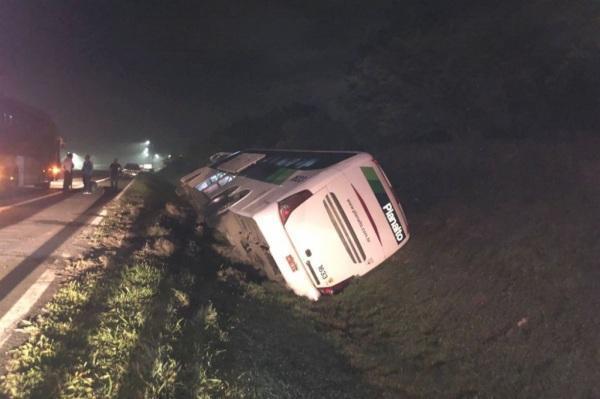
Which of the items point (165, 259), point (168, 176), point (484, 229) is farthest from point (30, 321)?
point (168, 176)

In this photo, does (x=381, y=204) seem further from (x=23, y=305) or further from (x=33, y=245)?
(x=33, y=245)

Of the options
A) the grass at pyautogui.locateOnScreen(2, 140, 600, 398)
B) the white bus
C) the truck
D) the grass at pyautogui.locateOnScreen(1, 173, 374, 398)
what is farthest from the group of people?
the white bus

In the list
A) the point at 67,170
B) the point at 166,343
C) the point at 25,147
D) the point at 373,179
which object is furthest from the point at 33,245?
the point at 25,147

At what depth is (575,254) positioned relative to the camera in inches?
264

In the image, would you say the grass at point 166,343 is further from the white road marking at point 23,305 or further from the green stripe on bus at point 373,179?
the green stripe on bus at point 373,179

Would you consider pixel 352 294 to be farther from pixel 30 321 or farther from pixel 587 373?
pixel 30 321

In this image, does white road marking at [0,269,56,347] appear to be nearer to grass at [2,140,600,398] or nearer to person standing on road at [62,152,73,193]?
grass at [2,140,600,398]

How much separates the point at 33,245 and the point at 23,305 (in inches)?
137

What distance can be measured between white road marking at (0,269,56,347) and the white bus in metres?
2.89

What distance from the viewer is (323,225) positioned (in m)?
7.71

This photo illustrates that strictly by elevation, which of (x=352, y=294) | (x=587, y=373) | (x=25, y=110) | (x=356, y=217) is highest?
(x=25, y=110)

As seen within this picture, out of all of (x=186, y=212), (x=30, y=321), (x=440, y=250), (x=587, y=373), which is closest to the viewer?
(x=587, y=373)

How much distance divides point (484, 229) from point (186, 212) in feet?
33.3

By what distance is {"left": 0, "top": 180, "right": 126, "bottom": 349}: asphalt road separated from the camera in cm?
611
